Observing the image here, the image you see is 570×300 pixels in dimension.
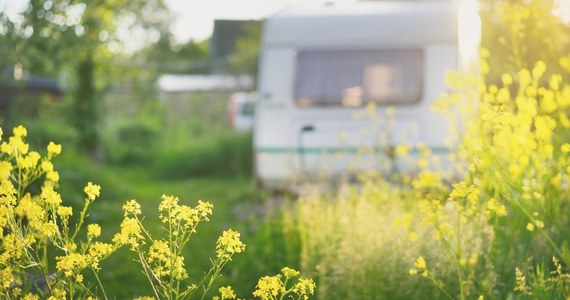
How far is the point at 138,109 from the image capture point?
1852cm

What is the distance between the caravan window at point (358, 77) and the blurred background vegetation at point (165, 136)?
857 mm

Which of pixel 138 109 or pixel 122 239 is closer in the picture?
pixel 122 239

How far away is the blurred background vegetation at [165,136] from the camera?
522 cm

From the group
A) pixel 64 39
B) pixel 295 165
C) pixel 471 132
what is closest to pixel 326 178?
pixel 295 165

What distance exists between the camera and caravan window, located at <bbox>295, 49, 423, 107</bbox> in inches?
333

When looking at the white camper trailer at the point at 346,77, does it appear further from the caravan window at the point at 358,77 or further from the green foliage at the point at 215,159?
the green foliage at the point at 215,159

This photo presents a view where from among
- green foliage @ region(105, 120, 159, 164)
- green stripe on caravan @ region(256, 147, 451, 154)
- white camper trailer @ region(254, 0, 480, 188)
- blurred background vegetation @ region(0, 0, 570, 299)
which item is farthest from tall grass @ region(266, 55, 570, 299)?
green foliage @ region(105, 120, 159, 164)

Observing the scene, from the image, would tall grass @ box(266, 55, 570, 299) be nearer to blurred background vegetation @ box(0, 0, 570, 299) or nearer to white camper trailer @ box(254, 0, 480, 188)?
blurred background vegetation @ box(0, 0, 570, 299)

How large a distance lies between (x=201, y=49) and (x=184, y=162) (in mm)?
20915

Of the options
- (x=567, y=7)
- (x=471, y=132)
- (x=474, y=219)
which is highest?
(x=567, y=7)

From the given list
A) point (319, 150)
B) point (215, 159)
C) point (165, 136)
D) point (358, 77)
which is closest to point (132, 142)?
point (165, 136)

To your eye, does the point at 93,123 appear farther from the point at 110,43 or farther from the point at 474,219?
the point at 474,219

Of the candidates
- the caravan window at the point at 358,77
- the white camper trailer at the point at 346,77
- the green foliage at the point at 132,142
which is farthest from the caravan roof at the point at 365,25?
the green foliage at the point at 132,142

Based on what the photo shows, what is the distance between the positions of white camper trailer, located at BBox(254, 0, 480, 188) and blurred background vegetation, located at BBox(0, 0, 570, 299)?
1.53ft
